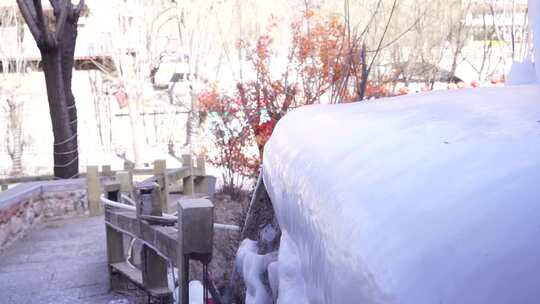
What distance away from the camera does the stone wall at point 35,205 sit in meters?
9.38

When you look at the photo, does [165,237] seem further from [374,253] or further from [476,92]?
[374,253]

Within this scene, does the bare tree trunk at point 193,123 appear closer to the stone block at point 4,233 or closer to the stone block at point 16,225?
the stone block at point 16,225

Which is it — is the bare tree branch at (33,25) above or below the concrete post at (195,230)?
above

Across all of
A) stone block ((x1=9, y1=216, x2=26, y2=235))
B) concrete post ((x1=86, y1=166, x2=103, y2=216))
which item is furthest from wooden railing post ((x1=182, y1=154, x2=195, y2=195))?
stone block ((x1=9, y1=216, x2=26, y2=235))

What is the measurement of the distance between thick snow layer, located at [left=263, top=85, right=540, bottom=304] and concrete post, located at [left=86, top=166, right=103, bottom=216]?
9791mm

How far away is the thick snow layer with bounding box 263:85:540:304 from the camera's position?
1065 millimetres

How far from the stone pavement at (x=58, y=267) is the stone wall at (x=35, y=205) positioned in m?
0.18

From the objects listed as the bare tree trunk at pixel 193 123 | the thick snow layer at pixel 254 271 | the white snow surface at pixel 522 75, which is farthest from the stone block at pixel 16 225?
the bare tree trunk at pixel 193 123

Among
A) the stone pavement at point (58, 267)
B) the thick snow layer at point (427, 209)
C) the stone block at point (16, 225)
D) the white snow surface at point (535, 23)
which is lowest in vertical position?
the stone pavement at point (58, 267)

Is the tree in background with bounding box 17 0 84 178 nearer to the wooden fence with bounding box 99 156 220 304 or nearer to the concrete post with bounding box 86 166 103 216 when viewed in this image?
the concrete post with bounding box 86 166 103 216

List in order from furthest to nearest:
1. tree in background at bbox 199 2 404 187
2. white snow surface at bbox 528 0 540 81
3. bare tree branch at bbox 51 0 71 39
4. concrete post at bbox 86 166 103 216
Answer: bare tree branch at bbox 51 0 71 39 → concrete post at bbox 86 166 103 216 → tree in background at bbox 199 2 404 187 → white snow surface at bbox 528 0 540 81

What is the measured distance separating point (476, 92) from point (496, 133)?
101 cm

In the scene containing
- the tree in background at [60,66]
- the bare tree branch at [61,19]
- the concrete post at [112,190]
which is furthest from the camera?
the bare tree branch at [61,19]

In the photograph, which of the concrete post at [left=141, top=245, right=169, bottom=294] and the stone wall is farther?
the stone wall
